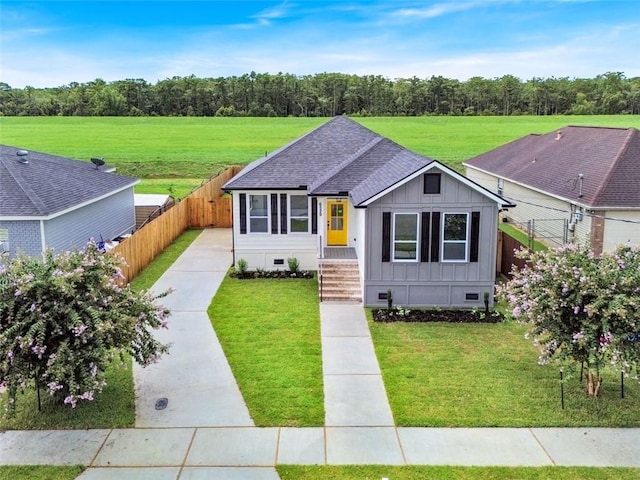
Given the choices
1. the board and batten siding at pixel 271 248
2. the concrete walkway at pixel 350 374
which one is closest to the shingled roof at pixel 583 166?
the board and batten siding at pixel 271 248

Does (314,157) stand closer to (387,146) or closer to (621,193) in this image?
(387,146)

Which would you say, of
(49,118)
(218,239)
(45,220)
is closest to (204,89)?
(49,118)

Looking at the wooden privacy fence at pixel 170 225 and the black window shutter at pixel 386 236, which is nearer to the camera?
the black window shutter at pixel 386 236

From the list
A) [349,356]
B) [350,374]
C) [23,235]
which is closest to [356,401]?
[350,374]

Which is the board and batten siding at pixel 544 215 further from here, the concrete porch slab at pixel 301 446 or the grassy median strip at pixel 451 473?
the concrete porch slab at pixel 301 446

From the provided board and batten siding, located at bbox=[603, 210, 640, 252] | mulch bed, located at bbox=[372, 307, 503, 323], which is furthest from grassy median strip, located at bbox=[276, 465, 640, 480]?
board and batten siding, located at bbox=[603, 210, 640, 252]

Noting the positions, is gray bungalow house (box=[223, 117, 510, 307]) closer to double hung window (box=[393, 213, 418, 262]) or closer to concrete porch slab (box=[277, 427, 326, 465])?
double hung window (box=[393, 213, 418, 262])

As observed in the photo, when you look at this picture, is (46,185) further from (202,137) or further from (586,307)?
→ (202,137)
